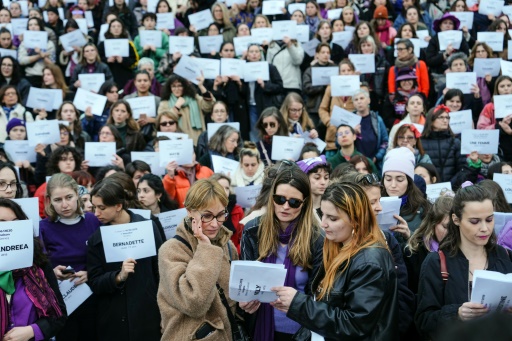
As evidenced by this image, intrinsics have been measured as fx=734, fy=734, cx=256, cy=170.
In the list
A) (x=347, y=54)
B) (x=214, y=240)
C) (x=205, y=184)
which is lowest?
(x=214, y=240)

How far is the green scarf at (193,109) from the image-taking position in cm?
1166

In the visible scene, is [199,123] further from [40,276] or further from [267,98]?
[40,276]

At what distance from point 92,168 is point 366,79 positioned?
5546 mm

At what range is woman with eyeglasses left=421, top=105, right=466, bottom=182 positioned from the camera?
32.0 ft

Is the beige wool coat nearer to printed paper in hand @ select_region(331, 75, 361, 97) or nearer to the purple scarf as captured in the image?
the purple scarf

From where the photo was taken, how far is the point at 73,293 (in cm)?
599

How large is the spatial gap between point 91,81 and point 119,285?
764cm

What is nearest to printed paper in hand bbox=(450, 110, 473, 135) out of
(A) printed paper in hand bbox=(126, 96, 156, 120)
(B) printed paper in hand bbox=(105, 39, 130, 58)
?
(A) printed paper in hand bbox=(126, 96, 156, 120)

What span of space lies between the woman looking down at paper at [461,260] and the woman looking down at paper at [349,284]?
21.8 inches

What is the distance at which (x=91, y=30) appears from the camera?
16.4 meters

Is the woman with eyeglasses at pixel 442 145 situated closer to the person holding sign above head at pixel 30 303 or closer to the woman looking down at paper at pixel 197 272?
the woman looking down at paper at pixel 197 272

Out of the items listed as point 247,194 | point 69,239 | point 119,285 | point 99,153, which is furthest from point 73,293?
point 99,153

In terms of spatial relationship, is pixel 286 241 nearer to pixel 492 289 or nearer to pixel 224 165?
pixel 492 289

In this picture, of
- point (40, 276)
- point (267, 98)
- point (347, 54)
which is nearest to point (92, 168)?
point (267, 98)
